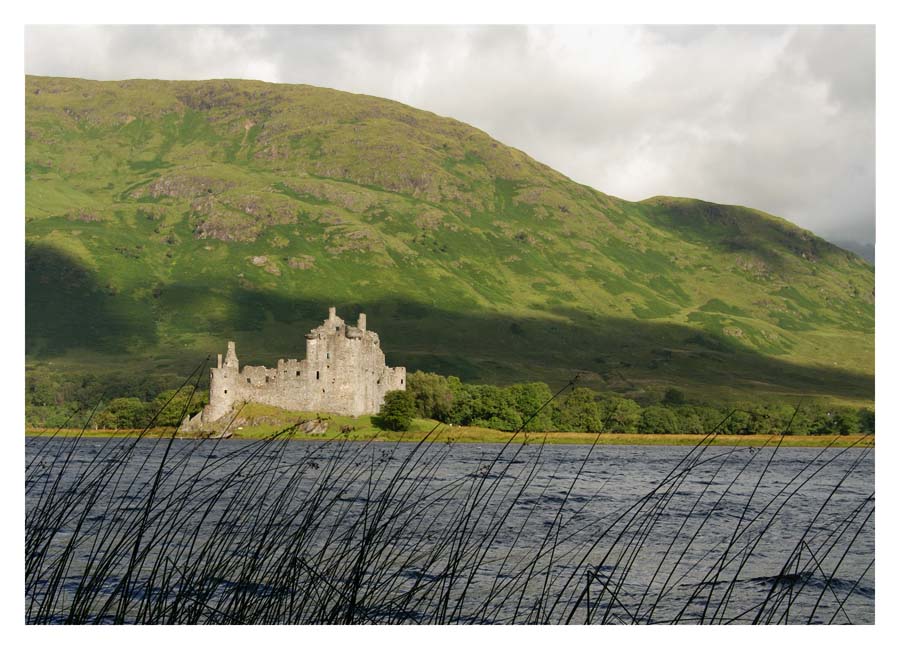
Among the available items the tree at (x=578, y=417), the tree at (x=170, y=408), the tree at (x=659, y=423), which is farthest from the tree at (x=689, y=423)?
the tree at (x=170, y=408)

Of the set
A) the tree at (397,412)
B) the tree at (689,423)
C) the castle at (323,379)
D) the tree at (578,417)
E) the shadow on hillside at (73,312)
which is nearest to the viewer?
the tree at (397,412)

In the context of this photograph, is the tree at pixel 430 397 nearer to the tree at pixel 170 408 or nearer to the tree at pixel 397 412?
the tree at pixel 397 412

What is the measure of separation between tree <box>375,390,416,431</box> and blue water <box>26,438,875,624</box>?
142 ft

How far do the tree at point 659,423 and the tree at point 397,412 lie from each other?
71.2ft

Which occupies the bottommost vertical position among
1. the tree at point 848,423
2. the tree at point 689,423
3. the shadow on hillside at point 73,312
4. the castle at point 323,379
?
the tree at point 689,423

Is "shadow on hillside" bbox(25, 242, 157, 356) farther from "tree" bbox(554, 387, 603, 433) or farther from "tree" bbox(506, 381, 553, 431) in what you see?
"tree" bbox(554, 387, 603, 433)

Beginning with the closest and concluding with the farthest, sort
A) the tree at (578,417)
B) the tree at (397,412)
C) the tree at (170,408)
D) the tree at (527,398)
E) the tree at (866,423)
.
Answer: the tree at (170,408) → the tree at (866,423) → the tree at (397,412) → the tree at (578,417) → the tree at (527,398)

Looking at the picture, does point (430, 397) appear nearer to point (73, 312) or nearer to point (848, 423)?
point (848, 423)

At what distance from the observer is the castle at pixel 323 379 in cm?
9475

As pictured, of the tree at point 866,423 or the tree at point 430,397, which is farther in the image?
the tree at point 430,397

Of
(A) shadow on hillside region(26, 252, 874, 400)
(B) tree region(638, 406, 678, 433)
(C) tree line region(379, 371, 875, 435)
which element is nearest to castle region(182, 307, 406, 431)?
(C) tree line region(379, 371, 875, 435)

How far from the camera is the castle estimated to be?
9475cm

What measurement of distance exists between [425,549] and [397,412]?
64.9 m

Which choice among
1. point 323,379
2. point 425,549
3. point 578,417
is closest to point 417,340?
point 323,379
